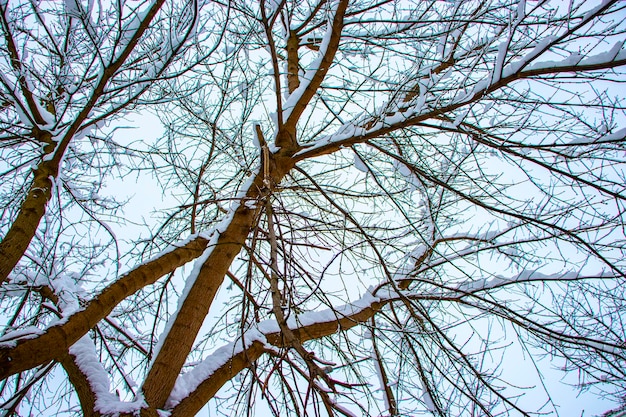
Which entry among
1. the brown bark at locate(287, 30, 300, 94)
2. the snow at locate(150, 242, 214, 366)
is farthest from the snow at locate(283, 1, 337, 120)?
the snow at locate(150, 242, 214, 366)

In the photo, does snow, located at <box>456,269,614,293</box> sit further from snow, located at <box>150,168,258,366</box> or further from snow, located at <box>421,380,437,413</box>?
snow, located at <box>150,168,258,366</box>

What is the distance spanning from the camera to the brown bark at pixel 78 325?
4.88 ft

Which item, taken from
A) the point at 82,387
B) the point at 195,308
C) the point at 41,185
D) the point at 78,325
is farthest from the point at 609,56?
the point at 41,185

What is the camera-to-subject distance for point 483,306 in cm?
241

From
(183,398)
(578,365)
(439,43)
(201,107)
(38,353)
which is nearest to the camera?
(38,353)

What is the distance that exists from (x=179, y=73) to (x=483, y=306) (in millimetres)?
2591


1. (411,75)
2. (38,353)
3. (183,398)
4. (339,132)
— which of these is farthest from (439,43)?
(38,353)

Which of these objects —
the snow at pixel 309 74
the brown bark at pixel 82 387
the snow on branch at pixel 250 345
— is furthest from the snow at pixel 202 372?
the snow at pixel 309 74

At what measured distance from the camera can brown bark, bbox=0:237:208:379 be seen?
4.88 ft

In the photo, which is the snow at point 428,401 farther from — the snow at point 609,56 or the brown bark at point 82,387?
the snow at point 609,56

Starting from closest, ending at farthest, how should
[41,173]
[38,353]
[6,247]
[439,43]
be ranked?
[38,353] → [6,247] → [41,173] → [439,43]

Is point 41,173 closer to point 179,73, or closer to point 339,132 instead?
point 179,73

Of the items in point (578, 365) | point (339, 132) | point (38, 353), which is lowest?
point (578, 365)

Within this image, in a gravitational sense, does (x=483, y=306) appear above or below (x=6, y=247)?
below
